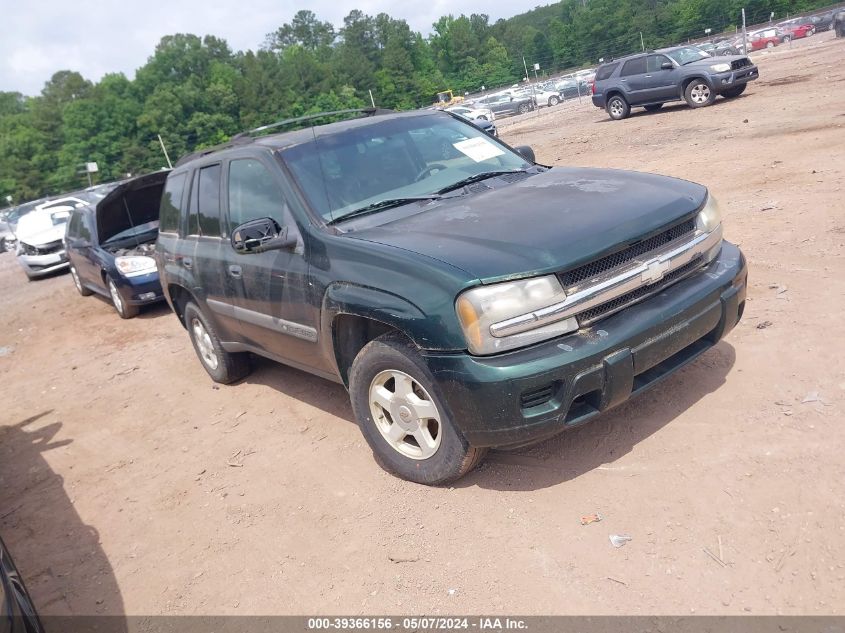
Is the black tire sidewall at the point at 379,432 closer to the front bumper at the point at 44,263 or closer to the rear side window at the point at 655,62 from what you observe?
the front bumper at the point at 44,263

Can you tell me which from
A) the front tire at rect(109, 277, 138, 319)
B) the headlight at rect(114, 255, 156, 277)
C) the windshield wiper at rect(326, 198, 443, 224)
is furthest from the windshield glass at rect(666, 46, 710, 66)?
the windshield wiper at rect(326, 198, 443, 224)

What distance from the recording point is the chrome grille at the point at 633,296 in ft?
10.3

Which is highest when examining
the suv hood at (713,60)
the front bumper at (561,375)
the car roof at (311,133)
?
the car roof at (311,133)

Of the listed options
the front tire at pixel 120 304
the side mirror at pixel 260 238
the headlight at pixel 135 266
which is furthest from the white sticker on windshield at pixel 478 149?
the front tire at pixel 120 304

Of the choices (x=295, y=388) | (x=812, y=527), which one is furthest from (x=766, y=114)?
(x=812, y=527)

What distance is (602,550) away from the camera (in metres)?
2.91

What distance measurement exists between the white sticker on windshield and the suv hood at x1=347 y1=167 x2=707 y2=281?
1.76ft

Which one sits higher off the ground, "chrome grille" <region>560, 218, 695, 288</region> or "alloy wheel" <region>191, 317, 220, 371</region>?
"chrome grille" <region>560, 218, 695, 288</region>

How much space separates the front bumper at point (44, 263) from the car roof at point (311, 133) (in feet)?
39.6

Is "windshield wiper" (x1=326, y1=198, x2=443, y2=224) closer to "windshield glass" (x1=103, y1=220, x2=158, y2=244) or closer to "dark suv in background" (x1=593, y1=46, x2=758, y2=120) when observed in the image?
"windshield glass" (x1=103, y1=220, x2=158, y2=244)

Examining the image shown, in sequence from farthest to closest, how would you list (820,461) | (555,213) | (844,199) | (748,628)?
1. (844,199)
2. (555,213)
3. (820,461)
4. (748,628)

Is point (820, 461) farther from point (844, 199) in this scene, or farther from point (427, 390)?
point (844, 199)

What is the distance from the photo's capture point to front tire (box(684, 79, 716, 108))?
686 inches

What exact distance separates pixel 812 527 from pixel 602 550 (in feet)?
2.70
